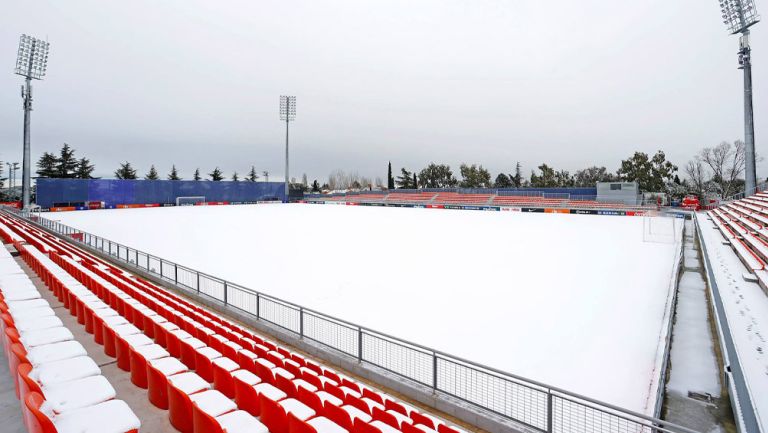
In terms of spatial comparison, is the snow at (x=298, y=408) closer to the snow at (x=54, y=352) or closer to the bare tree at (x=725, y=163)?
the snow at (x=54, y=352)

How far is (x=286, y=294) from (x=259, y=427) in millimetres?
7875

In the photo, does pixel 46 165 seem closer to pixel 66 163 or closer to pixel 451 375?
pixel 66 163

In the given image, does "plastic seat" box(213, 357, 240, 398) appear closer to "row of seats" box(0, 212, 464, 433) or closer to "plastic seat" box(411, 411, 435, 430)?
"row of seats" box(0, 212, 464, 433)

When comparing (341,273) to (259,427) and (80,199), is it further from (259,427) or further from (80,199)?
(80,199)

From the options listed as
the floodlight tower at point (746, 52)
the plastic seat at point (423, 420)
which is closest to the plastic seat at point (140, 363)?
the plastic seat at point (423, 420)

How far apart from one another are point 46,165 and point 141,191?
27.5 m

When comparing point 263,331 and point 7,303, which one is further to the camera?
point 263,331

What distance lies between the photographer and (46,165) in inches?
2596

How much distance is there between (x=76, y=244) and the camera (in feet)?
56.9

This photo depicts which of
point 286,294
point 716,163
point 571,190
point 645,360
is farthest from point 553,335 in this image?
point 716,163

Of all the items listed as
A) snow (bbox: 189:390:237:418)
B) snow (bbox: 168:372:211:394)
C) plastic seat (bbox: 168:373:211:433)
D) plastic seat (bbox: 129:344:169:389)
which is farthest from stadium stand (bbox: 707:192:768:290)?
plastic seat (bbox: 129:344:169:389)

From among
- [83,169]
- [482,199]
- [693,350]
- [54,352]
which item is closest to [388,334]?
[54,352]

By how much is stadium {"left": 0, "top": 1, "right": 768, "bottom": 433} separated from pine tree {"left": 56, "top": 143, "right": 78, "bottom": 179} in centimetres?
5679

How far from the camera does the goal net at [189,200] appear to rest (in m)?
56.4
